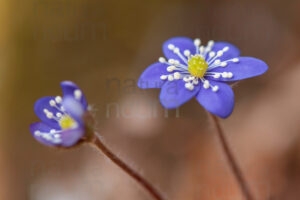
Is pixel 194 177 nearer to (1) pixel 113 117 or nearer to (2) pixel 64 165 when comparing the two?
(1) pixel 113 117

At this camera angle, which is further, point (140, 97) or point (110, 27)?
point (110, 27)

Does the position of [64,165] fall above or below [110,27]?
below

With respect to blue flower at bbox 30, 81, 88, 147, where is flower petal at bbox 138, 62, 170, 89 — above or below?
above

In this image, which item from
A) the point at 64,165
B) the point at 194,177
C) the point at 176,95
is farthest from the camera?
the point at 64,165

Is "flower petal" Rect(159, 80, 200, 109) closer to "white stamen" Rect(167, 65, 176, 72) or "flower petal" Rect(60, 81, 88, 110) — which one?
"white stamen" Rect(167, 65, 176, 72)

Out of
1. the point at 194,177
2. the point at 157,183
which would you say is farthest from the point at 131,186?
the point at 194,177

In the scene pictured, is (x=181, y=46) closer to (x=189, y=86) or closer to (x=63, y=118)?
(x=189, y=86)

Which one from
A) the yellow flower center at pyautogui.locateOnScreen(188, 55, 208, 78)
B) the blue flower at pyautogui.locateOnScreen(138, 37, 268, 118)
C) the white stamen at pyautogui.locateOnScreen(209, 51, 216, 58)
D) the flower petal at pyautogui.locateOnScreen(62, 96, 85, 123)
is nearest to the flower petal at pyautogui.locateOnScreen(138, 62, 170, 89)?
the blue flower at pyautogui.locateOnScreen(138, 37, 268, 118)

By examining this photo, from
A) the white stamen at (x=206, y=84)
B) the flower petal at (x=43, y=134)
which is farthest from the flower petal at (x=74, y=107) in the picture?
the white stamen at (x=206, y=84)

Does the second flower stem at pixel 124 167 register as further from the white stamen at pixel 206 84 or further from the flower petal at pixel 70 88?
the white stamen at pixel 206 84
